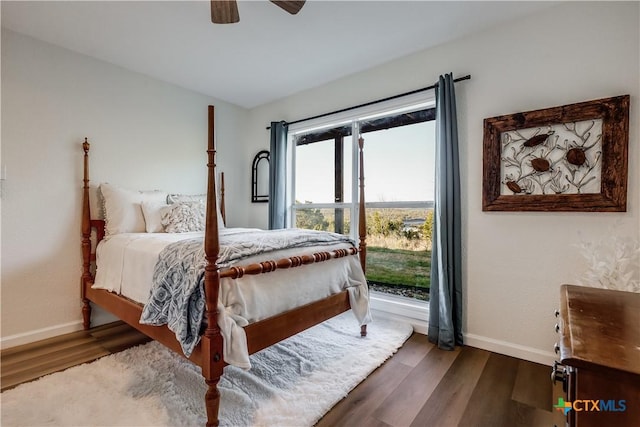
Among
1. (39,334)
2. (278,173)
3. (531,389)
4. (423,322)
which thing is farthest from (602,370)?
(39,334)

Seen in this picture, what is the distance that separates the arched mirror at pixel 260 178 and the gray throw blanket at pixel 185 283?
2136 millimetres

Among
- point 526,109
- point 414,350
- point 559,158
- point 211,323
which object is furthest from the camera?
point 414,350

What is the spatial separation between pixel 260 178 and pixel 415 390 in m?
2.98

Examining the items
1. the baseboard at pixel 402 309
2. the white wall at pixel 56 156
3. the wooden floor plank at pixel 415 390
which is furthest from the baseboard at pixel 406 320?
the white wall at pixel 56 156

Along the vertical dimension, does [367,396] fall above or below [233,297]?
below

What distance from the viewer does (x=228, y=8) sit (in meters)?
1.67

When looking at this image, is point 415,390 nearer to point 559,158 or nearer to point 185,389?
point 185,389

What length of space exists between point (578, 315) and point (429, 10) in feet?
6.85

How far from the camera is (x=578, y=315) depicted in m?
0.90

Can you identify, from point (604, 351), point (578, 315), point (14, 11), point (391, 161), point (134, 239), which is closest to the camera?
point (604, 351)

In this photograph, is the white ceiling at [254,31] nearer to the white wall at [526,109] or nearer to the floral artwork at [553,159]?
the white wall at [526,109]

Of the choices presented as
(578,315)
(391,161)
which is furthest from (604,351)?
(391,161)

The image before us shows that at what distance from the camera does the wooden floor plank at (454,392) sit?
1509 mm

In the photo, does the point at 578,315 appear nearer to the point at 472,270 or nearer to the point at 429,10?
Answer: the point at 472,270
